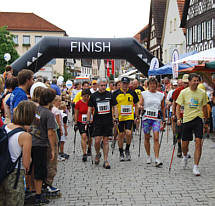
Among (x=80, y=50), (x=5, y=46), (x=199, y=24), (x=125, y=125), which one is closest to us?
(x=125, y=125)

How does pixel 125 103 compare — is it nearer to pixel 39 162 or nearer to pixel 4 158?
pixel 39 162

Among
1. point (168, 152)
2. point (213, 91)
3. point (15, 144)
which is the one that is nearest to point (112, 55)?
point (168, 152)

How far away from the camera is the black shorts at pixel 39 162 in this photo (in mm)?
5512

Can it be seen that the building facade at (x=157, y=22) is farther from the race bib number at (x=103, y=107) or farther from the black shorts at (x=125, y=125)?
the race bib number at (x=103, y=107)

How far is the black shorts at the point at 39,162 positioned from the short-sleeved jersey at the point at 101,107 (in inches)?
117

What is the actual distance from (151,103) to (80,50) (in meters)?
10.6

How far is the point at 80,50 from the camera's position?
18641 millimetres

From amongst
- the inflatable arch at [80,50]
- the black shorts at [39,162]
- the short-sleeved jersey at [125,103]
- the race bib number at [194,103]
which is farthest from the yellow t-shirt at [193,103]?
the inflatable arch at [80,50]

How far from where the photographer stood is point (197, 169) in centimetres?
734

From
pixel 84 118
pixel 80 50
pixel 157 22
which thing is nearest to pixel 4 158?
pixel 84 118

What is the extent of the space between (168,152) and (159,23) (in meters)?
40.0

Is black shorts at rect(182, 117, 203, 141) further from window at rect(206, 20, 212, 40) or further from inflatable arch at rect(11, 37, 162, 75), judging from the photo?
window at rect(206, 20, 212, 40)

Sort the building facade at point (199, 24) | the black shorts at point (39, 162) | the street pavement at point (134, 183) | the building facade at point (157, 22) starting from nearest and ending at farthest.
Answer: the black shorts at point (39, 162), the street pavement at point (134, 183), the building facade at point (199, 24), the building facade at point (157, 22)

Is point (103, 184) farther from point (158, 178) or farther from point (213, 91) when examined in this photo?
point (213, 91)
